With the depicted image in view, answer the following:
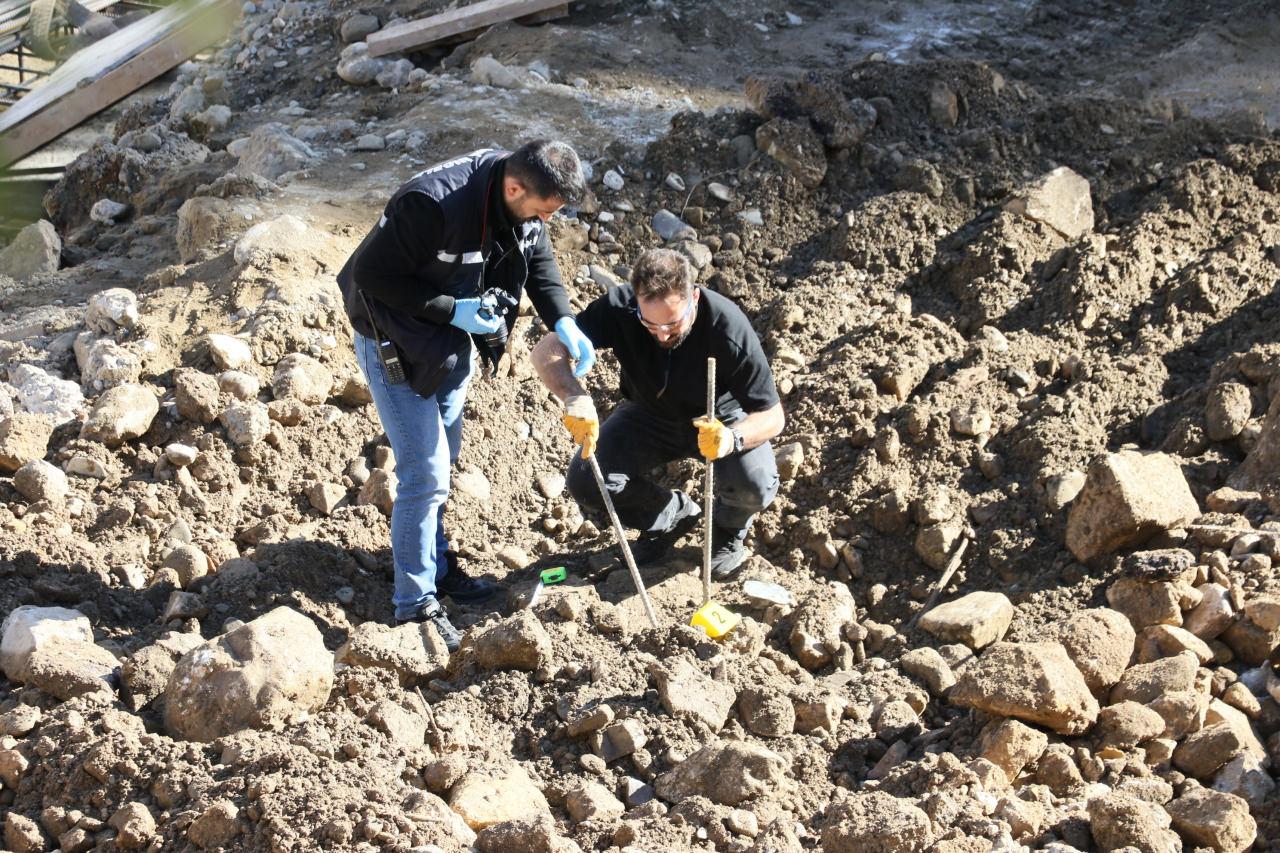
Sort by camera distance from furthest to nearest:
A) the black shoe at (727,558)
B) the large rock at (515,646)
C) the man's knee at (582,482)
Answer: the black shoe at (727,558)
the man's knee at (582,482)
the large rock at (515,646)

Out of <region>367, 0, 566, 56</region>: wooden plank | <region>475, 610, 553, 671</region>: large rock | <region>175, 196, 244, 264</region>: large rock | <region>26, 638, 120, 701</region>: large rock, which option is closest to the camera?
<region>26, 638, 120, 701</region>: large rock

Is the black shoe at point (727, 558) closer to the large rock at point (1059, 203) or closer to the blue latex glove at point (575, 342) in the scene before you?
the blue latex glove at point (575, 342)

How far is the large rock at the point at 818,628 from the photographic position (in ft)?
13.4

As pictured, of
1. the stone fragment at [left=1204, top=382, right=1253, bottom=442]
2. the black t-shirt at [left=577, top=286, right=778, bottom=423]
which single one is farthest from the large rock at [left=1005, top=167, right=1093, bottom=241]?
the black t-shirt at [left=577, top=286, right=778, bottom=423]

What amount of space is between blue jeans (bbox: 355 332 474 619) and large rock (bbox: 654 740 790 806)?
3.75 feet

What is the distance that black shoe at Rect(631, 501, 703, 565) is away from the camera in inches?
184

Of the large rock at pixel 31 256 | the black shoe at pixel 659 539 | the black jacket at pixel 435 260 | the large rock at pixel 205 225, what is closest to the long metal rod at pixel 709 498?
the black shoe at pixel 659 539

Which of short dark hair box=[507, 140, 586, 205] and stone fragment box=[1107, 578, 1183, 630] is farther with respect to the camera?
stone fragment box=[1107, 578, 1183, 630]

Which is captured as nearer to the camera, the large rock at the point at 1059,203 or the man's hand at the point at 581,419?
the man's hand at the point at 581,419

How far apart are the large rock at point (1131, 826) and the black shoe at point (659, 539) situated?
200 cm

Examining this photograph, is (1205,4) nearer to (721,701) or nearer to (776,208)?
(776,208)

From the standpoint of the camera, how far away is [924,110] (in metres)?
6.55

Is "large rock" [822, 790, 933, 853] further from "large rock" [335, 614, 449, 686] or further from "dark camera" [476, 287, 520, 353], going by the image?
"dark camera" [476, 287, 520, 353]

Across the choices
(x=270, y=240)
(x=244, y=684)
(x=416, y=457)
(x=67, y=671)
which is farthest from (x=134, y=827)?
(x=270, y=240)
